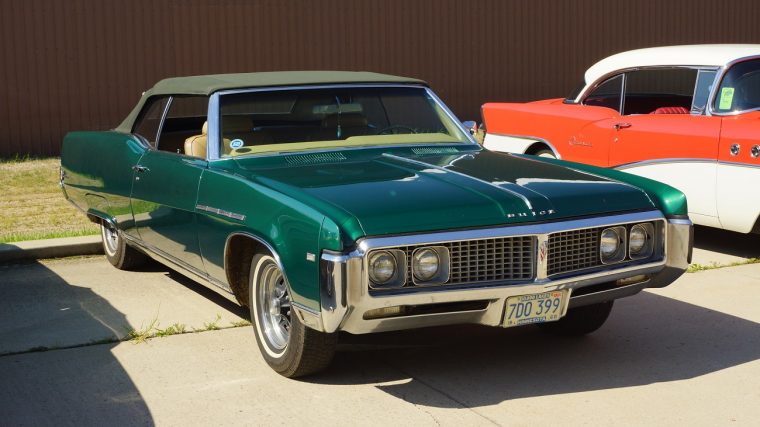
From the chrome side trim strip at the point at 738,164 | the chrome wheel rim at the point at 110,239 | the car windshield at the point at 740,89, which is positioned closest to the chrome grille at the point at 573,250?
the chrome side trim strip at the point at 738,164

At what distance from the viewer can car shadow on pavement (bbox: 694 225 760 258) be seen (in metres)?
8.38

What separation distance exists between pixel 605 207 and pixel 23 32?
1048cm

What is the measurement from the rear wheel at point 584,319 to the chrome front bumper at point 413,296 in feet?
1.97

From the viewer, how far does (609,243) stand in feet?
17.2

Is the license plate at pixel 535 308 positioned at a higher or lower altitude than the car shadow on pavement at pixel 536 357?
higher

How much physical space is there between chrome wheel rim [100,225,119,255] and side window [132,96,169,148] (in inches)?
32.4

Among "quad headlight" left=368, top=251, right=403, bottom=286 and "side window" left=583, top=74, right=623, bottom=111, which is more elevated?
"side window" left=583, top=74, right=623, bottom=111

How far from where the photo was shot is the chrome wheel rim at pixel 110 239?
7.84 metres

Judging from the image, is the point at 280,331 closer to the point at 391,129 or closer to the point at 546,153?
the point at 391,129

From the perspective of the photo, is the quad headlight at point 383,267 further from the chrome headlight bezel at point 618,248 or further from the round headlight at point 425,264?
the chrome headlight bezel at point 618,248

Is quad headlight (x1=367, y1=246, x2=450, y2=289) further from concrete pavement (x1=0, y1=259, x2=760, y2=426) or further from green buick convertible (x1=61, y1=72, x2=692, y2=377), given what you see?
concrete pavement (x1=0, y1=259, x2=760, y2=426)

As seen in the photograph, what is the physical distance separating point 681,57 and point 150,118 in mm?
4155

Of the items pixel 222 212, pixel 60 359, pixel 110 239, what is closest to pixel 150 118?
pixel 110 239

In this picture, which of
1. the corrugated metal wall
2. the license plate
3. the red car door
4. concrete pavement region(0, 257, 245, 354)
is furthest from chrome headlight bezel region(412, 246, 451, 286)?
the corrugated metal wall
